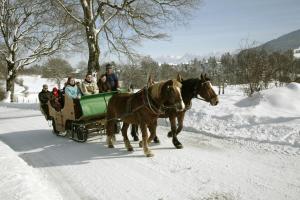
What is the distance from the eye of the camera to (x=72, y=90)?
10.8 metres

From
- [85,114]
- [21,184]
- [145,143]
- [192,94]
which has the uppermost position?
[192,94]

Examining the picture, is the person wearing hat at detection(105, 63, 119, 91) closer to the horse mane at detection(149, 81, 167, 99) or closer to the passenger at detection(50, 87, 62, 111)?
the passenger at detection(50, 87, 62, 111)

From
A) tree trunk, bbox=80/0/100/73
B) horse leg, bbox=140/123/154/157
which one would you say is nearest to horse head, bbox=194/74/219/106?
horse leg, bbox=140/123/154/157

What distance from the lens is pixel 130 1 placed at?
18.6m

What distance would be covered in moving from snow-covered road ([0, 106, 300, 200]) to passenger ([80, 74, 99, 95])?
1.78 m

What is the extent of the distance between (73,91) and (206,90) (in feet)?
14.0

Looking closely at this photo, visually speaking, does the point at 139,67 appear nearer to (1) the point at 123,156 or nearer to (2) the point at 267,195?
(1) the point at 123,156

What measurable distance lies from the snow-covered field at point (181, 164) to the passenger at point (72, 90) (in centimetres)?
A: 145

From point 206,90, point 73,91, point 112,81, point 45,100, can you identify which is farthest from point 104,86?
point 206,90

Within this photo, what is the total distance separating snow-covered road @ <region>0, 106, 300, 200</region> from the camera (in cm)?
571

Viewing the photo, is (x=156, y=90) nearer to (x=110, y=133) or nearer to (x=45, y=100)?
(x=110, y=133)

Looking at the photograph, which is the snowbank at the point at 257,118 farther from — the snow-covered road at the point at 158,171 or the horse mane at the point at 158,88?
the horse mane at the point at 158,88

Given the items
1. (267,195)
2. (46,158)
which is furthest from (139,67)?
(267,195)

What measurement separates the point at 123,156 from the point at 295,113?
6.69m
